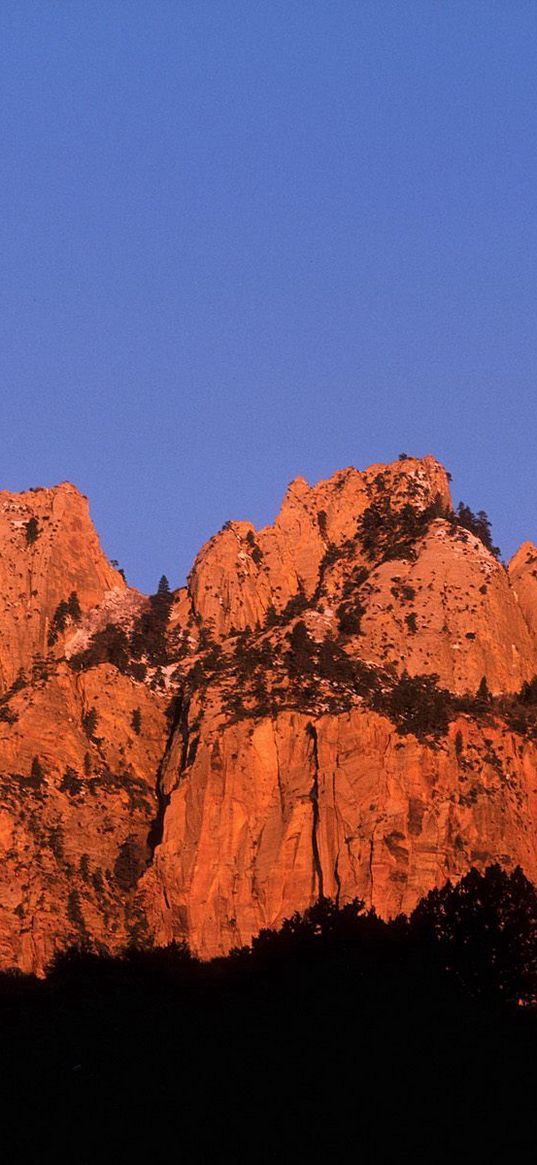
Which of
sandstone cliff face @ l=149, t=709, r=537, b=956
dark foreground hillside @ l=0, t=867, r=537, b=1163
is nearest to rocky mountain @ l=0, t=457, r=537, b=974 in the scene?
sandstone cliff face @ l=149, t=709, r=537, b=956

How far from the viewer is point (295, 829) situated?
110 meters

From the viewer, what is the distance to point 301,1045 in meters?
82.4

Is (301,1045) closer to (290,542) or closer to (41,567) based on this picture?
(41,567)

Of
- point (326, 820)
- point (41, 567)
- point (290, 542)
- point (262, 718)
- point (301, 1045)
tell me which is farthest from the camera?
point (290, 542)

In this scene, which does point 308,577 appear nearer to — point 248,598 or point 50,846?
point 248,598

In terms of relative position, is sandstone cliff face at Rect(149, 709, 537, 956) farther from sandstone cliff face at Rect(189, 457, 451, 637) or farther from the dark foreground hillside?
sandstone cliff face at Rect(189, 457, 451, 637)

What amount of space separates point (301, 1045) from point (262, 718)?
33.2 m

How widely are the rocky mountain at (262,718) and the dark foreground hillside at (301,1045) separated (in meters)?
5.30

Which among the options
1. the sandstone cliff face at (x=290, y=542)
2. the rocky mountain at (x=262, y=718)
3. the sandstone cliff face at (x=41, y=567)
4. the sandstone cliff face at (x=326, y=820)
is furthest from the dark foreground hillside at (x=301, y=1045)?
the sandstone cliff face at (x=290, y=542)

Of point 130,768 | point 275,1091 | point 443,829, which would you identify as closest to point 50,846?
point 130,768

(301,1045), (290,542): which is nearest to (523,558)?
(290,542)

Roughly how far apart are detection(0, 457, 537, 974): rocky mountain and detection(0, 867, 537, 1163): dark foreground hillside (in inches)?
209

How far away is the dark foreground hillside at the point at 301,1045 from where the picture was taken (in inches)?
2884

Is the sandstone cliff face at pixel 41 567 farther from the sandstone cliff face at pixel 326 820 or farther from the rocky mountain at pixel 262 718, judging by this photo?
the sandstone cliff face at pixel 326 820
